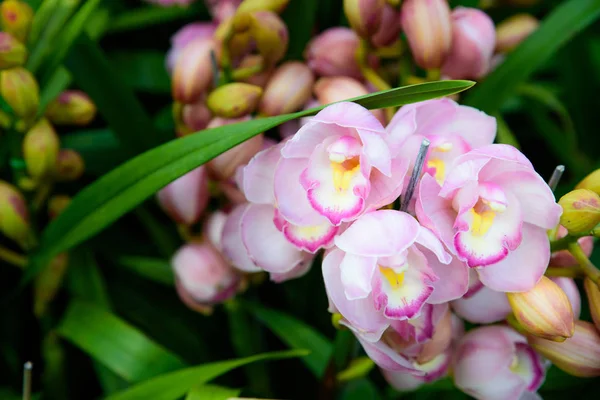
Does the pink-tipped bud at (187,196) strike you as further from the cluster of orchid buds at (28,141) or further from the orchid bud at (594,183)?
the orchid bud at (594,183)

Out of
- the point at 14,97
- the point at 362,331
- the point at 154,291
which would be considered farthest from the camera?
the point at 154,291

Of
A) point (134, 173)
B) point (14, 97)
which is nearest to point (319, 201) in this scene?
point (134, 173)

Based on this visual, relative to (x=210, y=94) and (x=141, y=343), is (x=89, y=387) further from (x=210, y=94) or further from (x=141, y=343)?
(x=210, y=94)

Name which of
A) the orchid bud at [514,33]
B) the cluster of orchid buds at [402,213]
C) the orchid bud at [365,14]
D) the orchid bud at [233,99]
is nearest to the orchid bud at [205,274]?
the cluster of orchid buds at [402,213]

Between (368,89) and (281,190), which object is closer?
(281,190)

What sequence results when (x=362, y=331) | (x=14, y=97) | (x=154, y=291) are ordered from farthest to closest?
1. (x=154, y=291)
2. (x=14, y=97)
3. (x=362, y=331)
